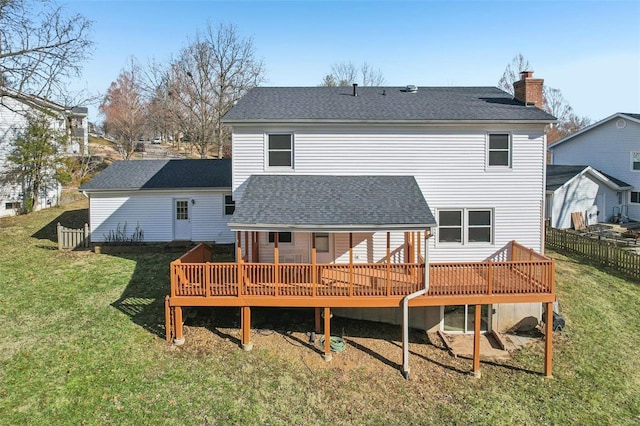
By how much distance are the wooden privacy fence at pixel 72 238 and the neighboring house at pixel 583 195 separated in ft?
87.9

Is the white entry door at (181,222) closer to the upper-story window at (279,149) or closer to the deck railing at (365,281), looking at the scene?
the upper-story window at (279,149)

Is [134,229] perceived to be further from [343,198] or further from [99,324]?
[343,198]

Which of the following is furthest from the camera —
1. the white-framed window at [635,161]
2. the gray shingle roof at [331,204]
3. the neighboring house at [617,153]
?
the white-framed window at [635,161]

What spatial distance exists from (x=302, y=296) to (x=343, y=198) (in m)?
3.30

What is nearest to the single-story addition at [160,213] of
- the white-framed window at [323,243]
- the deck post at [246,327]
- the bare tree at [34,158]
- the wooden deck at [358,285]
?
the white-framed window at [323,243]

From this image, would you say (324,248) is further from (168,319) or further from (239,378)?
(168,319)

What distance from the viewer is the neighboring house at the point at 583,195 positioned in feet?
86.8

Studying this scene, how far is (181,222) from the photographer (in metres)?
19.4

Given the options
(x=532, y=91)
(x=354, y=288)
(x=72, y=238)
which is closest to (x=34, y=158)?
(x=72, y=238)

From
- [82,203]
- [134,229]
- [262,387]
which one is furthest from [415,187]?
[82,203]

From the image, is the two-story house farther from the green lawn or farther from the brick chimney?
the green lawn

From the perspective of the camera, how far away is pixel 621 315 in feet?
47.8

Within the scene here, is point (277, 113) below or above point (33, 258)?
above

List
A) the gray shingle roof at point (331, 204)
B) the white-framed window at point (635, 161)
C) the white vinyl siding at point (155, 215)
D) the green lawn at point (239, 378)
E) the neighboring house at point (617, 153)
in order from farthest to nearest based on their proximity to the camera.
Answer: the white-framed window at point (635, 161) < the neighboring house at point (617, 153) < the white vinyl siding at point (155, 215) < the gray shingle roof at point (331, 204) < the green lawn at point (239, 378)
